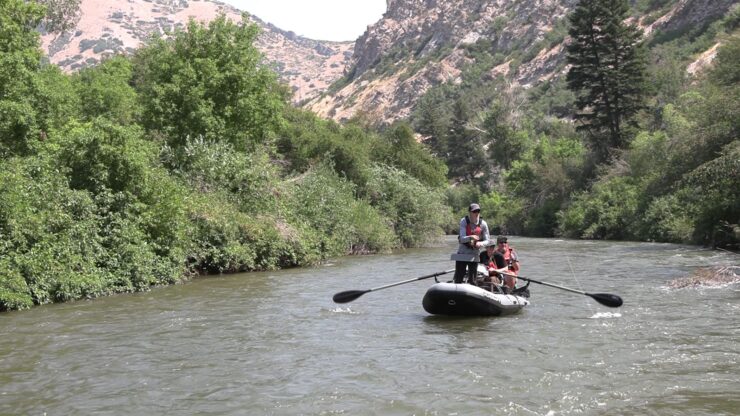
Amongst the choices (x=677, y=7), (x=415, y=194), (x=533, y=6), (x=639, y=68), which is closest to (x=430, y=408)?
(x=415, y=194)

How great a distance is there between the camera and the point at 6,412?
775 centimetres

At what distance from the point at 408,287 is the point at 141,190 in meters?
7.61

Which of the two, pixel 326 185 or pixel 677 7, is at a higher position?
pixel 677 7

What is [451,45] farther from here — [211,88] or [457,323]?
[457,323]

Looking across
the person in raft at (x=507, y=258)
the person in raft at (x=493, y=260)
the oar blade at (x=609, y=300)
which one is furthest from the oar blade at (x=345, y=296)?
the oar blade at (x=609, y=300)

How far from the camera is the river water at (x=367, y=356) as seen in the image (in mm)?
7934

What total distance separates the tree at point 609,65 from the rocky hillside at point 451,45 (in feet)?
121

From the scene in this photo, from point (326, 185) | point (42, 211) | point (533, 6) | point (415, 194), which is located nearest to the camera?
point (42, 211)

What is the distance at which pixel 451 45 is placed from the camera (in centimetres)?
13712

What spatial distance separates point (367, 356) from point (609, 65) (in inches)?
1614

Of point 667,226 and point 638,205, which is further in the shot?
point 638,205

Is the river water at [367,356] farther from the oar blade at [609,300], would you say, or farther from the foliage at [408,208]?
the foliage at [408,208]

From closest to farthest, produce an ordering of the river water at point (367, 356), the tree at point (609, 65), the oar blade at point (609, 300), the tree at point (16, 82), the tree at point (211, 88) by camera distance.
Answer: the river water at point (367, 356) < the oar blade at point (609, 300) < the tree at point (16, 82) < the tree at point (211, 88) < the tree at point (609, 65)

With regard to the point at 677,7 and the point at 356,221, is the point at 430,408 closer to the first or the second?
the point at 356,221
